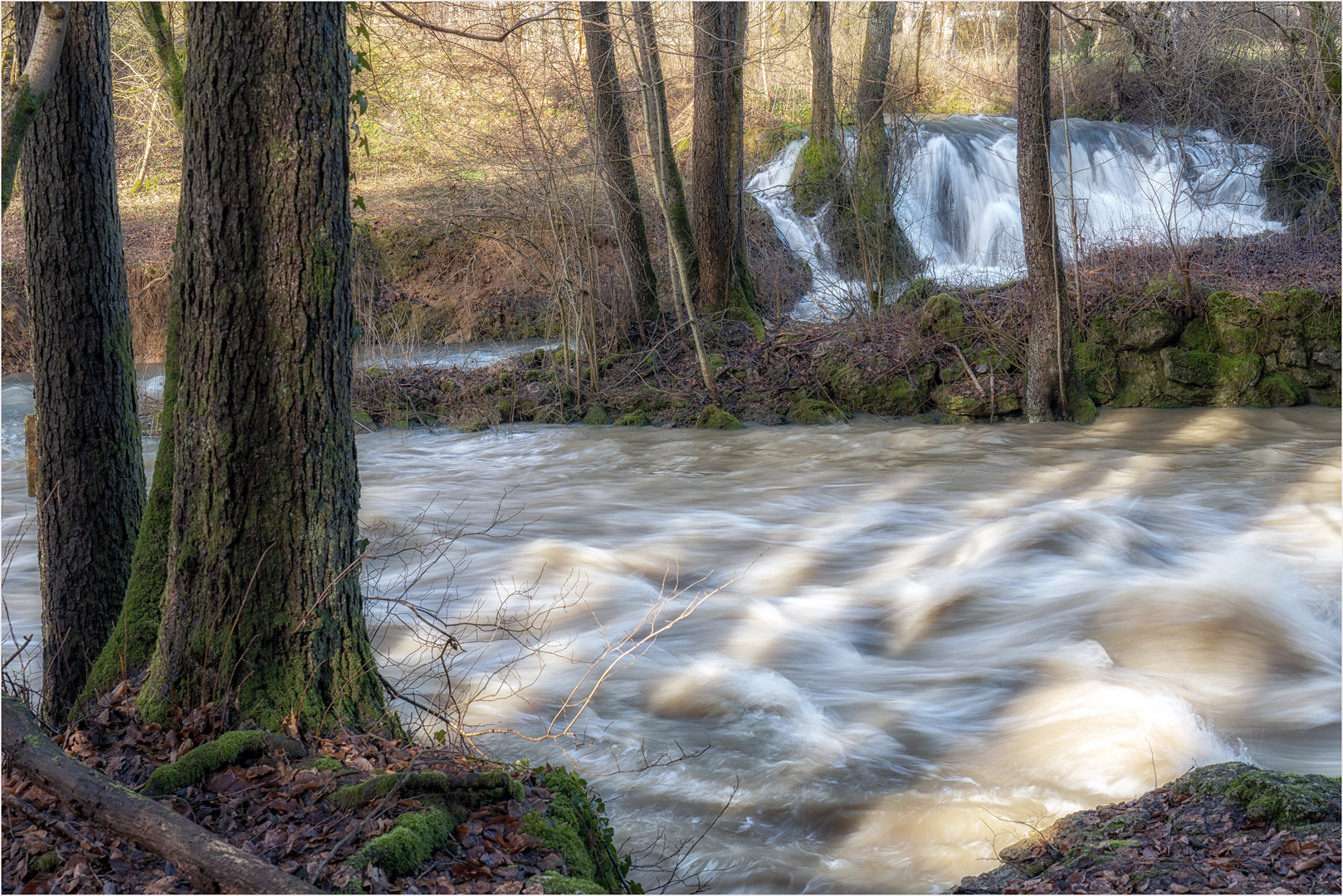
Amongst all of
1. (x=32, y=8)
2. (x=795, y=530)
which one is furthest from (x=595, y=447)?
(x=32, y=8)

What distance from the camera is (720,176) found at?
51.6 feet

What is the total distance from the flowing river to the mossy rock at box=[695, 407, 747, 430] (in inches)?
27.6

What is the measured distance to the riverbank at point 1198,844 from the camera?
334cm

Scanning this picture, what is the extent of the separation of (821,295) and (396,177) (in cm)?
1168

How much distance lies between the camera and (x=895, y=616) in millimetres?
7734

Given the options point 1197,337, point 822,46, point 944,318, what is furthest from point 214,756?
point 822,46

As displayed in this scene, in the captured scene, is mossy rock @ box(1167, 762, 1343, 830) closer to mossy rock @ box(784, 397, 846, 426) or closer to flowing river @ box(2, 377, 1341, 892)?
flowing river @ box(2, 377, 1341, 892)

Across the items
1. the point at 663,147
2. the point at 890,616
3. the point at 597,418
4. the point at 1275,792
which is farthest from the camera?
the point at 663,147

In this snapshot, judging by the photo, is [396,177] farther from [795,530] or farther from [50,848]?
[50,848]

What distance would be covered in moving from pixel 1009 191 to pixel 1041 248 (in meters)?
9.81

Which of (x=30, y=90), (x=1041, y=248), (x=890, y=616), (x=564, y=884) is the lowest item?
(x=890, y=616)

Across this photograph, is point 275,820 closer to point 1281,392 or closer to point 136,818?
point 136,818

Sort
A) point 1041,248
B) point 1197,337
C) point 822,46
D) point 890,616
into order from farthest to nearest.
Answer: point 822,46
point 1197,337
point 1041,248
point 890,616

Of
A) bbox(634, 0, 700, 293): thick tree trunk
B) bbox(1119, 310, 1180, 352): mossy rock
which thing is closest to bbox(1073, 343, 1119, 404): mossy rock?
bbox(1119, 310, 1180, 352): mossy rock
